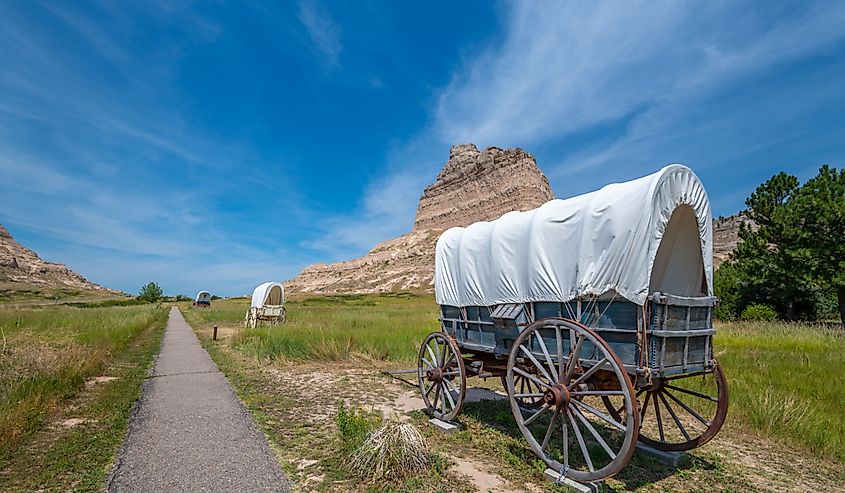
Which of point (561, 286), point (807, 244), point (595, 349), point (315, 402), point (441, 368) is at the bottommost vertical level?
point (315, 402)

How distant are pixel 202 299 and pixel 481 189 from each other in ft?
315

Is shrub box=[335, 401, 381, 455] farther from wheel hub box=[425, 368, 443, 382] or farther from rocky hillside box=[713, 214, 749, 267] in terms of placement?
rocky hillside box=[713, 214, 749, 267]

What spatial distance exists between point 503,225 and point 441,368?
2.47 meters

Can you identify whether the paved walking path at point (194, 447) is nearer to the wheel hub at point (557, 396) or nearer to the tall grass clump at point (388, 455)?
the tall grass clump at point (388, 455)

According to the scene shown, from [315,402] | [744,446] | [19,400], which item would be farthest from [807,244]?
[19,400]

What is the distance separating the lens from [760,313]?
23656mm

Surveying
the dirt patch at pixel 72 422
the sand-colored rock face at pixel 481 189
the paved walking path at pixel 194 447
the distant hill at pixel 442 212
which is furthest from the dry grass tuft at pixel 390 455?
the sand-colored rock face at pixel 481 189

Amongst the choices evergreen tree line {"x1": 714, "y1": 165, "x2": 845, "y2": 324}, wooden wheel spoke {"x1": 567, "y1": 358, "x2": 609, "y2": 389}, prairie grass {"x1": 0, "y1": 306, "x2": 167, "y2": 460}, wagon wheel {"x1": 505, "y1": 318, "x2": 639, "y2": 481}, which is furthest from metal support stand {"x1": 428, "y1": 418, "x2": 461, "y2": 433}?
evergreen tree line {"x1": 714, "y1": 165, "x2": 845, "y2": 324}

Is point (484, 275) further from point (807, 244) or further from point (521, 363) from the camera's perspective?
point (807, 244)

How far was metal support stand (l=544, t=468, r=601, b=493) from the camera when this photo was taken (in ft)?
13.2

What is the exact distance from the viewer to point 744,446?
593 cm

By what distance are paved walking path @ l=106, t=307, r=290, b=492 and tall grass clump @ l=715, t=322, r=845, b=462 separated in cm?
696

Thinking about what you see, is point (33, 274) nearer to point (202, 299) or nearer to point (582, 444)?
point (202, 299)

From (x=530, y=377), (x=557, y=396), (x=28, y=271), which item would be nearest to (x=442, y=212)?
(x=28, y=271)
